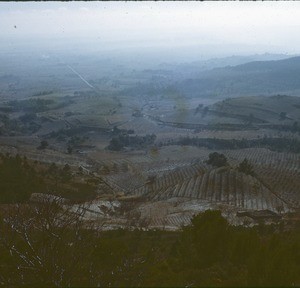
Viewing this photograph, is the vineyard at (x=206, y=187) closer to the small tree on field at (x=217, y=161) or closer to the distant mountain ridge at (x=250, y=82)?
the small tree on field at (x=217, y=161)

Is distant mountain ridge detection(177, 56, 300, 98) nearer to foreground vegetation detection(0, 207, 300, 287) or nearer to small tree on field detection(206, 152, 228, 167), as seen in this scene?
small tree on field detection(206, 152, 228, 167)

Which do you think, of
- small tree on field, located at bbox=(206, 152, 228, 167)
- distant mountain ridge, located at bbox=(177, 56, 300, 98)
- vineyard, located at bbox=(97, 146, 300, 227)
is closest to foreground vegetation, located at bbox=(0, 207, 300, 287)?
vineyard, located at bbox=(97, 146, 300, 227)

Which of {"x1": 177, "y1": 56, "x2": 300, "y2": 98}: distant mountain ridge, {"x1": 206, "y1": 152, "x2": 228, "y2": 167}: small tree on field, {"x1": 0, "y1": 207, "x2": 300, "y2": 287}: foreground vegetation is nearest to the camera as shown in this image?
{"x1": 0, "y1": 207, "x2": 300, "y2": 287}: foreground vegetation

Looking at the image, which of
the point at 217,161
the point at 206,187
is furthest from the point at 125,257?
the point at 217,161

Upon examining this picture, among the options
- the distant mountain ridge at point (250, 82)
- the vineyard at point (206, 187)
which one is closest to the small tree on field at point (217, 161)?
the vineyard at point (206, 187)

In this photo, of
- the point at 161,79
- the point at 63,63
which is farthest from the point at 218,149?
the point at 63,63

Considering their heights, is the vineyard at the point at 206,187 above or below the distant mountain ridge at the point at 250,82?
below

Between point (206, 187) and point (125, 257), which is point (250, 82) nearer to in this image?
point (206, 187)

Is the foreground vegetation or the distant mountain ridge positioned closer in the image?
the foreground vegetation
